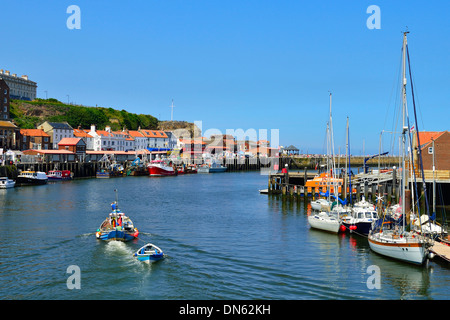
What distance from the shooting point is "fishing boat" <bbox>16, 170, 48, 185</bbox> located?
84.6 meters

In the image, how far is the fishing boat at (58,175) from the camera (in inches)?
3784

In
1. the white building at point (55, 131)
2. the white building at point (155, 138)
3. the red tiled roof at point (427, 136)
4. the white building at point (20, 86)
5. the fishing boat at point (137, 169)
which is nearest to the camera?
Result: the red tiled roof at point (427, 136)

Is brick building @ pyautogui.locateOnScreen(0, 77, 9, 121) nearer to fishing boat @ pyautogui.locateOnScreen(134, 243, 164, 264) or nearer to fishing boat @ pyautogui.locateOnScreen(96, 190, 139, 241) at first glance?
fishing boat @ pyautogui.locateOnScreen(96, 190, 139, 241)

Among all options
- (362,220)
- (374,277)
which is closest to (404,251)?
(374,277)

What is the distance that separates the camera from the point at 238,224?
46719 mm

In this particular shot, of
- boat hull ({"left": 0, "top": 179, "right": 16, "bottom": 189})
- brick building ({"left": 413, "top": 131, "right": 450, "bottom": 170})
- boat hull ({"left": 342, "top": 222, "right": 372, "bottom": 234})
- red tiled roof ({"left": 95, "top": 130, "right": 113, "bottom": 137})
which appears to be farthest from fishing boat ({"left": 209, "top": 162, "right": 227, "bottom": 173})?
boat hull ({"left": 342, "top": 222, "right": 372, "bottom": 234})

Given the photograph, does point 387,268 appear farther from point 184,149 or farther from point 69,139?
point 184,149

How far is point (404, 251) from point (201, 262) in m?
13.7

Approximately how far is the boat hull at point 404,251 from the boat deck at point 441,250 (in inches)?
47.3

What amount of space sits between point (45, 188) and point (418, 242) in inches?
2657

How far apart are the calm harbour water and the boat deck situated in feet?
1.93

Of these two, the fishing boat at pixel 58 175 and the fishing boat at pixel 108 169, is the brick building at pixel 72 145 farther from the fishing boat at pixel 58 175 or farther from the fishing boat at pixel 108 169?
the fishing boat at pixel 58 175

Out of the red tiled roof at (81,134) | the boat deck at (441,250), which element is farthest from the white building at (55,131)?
the boat deck at (441,250)
